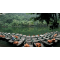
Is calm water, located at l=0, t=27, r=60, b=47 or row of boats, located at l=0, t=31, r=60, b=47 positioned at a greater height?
calm water, located at l=0, t=27, r=60, b=47

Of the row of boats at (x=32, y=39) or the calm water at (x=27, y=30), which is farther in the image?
the calm water at (x=27, y=30)

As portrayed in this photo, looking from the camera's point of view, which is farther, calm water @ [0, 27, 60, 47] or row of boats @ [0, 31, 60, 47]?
→ calm water @ [0, 27, 60, 47]

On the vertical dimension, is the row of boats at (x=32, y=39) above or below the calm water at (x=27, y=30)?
below

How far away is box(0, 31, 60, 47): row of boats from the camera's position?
4.81 meters

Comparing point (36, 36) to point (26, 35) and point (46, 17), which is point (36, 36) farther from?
point (46, 17)

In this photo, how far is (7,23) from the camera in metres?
5.09

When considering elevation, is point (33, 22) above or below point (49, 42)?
above

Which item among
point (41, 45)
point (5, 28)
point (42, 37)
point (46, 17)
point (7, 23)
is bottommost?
point (41, 45)

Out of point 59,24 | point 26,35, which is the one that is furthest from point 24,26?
point 59,24

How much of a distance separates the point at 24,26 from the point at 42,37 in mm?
1660

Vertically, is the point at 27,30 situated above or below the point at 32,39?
above

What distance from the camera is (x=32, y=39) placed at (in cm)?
502

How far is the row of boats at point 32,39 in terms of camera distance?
4.81 metres

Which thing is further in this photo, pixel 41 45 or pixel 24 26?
pixel 24 26
